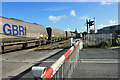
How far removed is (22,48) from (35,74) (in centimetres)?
1357

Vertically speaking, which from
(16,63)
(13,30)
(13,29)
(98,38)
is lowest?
(16,63)

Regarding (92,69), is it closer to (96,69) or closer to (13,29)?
(96,69)

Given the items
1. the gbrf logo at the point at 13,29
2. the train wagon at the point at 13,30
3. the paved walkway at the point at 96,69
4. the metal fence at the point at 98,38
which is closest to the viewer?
the paved walkway at the point at 96,69

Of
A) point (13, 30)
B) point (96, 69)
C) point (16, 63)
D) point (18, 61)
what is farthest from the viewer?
point (13, 30)

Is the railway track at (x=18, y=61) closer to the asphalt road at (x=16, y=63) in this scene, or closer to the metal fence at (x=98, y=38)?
the asphalt road at (x=16, y=63)

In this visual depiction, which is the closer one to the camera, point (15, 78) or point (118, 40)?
point (15, 78)

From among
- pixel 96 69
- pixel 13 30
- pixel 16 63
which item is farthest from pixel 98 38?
pixel 16 63

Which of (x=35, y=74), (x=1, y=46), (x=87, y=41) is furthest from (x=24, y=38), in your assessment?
(x=35, y=74)

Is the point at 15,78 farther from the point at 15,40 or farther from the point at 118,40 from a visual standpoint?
the point at 118,40

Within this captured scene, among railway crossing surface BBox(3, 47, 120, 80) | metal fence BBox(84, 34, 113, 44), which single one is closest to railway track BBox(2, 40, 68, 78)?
railway crossing surface BBox(3, 47, 120, 80)

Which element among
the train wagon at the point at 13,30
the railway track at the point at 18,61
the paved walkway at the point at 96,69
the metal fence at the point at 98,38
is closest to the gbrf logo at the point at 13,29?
the train wagon at the point at 13,30

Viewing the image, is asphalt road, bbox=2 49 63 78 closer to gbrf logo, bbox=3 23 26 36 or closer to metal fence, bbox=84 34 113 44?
gbrf logo, bbox=3 23 26 36

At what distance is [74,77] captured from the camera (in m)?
4.20

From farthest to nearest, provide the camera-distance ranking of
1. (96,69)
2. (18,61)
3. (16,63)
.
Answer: (18,61) < (16,63) < (96,69)
